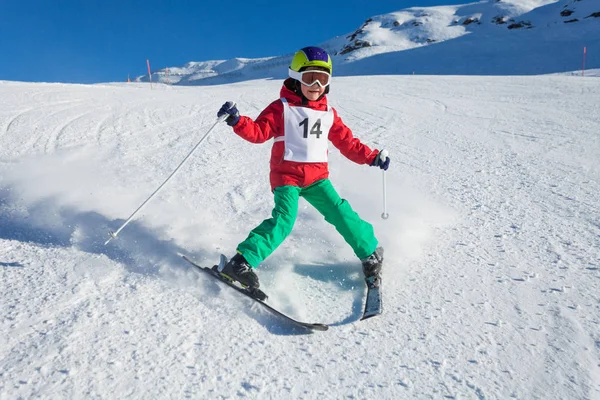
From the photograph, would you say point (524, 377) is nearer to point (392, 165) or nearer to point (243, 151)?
point (392, 165)

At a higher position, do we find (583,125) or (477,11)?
(477,11)

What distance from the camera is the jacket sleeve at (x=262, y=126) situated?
261 cm

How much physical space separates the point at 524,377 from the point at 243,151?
15.0 feet

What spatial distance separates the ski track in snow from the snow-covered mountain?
82.6 ft

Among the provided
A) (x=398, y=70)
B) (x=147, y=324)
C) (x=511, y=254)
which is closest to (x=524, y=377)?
(x=511, y=254)

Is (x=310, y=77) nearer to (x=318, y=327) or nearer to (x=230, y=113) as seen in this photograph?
(x=230, y=113)

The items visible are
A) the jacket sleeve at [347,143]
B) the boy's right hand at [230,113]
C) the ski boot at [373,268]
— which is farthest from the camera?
the jacket sleeve at [347,143]

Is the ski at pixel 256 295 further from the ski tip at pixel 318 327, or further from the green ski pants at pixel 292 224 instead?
the green ski pants at pixel 292 224

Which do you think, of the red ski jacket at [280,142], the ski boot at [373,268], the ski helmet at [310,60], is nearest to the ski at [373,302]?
the ski boot at [373,268]

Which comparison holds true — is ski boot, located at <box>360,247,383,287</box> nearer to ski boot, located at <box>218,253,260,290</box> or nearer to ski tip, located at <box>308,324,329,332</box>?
ski tip, located at <box>308,324,329,332</box>

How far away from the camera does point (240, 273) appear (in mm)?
2359

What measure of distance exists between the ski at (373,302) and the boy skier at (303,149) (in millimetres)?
131

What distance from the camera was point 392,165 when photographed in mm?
5227

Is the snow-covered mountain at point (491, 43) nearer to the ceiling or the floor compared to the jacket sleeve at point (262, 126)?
nearer to the ceiling
